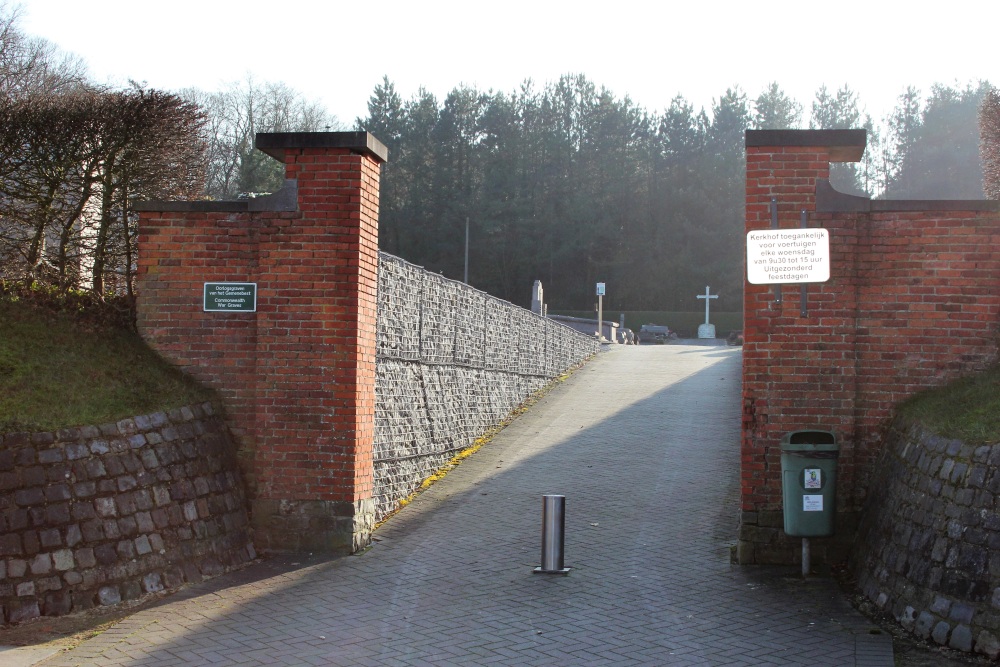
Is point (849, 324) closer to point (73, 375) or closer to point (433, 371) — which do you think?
point (433, 371)

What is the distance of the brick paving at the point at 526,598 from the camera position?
21.1ft

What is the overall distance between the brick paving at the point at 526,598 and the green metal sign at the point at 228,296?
252cm

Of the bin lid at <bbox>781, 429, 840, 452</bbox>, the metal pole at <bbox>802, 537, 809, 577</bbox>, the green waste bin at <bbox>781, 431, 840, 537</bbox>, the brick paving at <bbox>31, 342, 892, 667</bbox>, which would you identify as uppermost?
the bin lid at <bbox>781, 429, 840, 452</bbox>

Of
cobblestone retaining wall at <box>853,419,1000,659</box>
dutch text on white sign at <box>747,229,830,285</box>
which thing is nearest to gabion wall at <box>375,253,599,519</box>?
dutch text on white sign at <box>747,229,830,285</box>

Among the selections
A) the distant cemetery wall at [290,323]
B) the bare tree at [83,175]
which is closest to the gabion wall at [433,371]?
the distant cemetery wall at [290,323]

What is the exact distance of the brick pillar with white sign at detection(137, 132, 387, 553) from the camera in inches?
360

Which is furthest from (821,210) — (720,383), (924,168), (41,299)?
(924,168)

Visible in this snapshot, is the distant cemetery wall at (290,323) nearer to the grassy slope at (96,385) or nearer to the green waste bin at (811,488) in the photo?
the grassy slope at (96,385)

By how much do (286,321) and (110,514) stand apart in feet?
8.28

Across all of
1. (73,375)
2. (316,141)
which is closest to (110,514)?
(73,375)

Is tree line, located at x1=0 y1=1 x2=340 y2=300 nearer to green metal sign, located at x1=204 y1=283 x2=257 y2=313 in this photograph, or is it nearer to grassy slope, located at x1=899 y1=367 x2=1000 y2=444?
green metal sign, located at x1=204 y1=283 x2=257 y2=313

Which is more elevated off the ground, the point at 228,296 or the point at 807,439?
the point at 228,296

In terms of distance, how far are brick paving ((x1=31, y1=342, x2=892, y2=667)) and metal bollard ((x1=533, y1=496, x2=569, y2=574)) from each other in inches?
4.8

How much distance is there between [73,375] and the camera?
333 inches
